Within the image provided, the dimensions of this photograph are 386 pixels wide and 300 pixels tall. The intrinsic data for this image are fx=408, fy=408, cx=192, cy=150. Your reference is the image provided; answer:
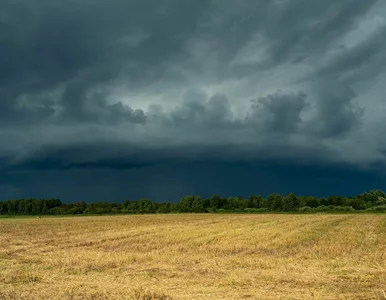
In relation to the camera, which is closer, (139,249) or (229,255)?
(229,255)

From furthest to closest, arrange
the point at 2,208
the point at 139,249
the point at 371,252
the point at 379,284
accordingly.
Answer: the point at 2,208, the point at 139,249, the point at 371,252, the point at 379,284

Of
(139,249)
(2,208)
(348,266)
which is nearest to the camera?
(348,266)

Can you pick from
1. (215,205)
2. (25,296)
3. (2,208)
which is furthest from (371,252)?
(2,208)

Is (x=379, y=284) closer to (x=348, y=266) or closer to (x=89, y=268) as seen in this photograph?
(x=348, y=266)

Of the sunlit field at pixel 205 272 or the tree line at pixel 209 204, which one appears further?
the tree line at pixel 209 204

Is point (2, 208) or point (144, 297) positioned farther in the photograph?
point (2, 208)

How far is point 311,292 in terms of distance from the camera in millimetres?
12188

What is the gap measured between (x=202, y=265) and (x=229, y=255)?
12.3 ft

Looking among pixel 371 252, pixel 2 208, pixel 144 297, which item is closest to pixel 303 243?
pixel 371 252

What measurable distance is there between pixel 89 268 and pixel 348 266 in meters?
10.8

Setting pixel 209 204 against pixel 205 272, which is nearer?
pixel 205 272

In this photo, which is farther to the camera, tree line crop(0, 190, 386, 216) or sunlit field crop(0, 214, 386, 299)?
tree line crop(0, 190, 386, 216)

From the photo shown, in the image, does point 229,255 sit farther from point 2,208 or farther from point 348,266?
point 2,208

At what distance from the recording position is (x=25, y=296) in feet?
41.0
